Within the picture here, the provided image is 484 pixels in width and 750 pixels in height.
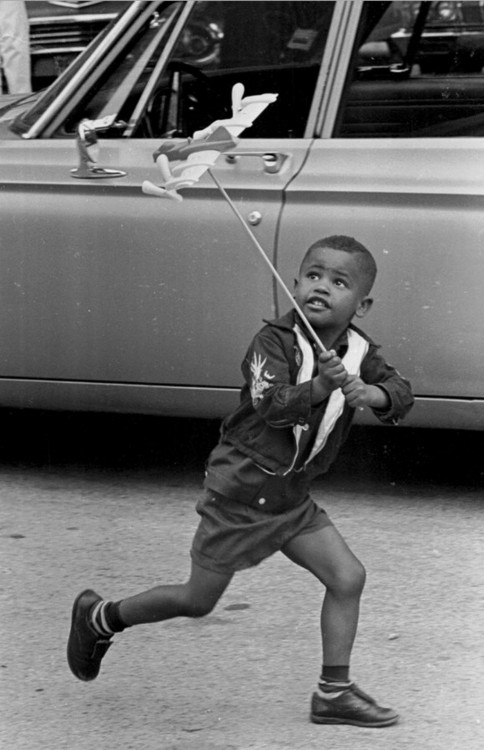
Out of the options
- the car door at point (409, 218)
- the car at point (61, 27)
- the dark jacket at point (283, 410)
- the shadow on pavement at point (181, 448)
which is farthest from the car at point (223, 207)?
the car at point (61, 27)

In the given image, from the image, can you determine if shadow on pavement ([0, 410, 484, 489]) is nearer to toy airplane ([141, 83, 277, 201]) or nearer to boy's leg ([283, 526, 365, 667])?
boy's leg ([283, 526, 365, 667])

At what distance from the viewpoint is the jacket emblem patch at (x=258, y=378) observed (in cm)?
312

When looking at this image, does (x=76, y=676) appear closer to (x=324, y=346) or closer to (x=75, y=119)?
(x=324, y=346)

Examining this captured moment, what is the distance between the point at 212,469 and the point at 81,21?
20.8 ft

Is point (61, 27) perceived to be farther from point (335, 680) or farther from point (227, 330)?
point (335, 680)

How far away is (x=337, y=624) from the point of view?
3223mm

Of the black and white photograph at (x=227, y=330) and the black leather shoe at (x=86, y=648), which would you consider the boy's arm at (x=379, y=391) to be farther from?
the black leather shoe at (x=86, y=648)

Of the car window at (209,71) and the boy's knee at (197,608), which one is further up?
the car window at (209,71)

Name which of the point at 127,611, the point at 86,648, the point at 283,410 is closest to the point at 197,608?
the point at 127,611

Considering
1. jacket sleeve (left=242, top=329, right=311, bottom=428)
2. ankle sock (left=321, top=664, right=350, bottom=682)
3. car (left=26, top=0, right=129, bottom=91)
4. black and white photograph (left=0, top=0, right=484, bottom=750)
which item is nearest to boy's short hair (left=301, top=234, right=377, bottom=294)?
jacket sleeve (left=242, top=329, right=311, bottom=428)

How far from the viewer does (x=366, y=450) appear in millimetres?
5559

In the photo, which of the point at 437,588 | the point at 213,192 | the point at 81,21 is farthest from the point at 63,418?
the point at 81,21

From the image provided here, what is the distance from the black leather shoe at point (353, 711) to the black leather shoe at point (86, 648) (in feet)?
1.76

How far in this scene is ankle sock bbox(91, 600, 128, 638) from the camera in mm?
3377
